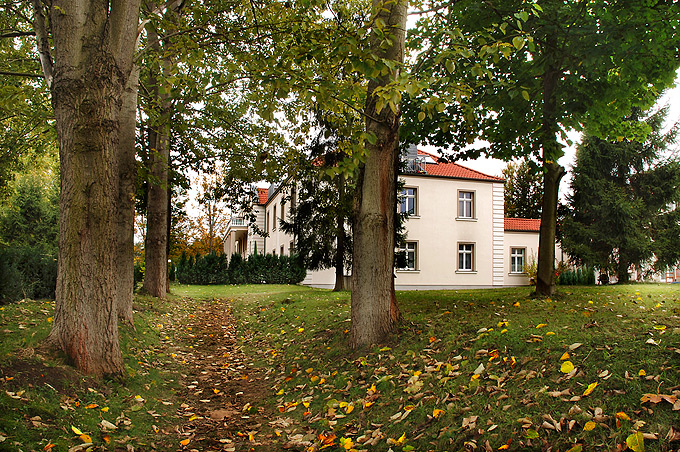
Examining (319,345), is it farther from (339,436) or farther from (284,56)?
(284,56)

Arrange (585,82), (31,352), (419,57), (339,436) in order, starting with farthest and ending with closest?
1. (585,82)
2. (419,57)
3. (31,352)
4. (339,436)

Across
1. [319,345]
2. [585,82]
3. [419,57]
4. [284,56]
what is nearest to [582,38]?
[585,82]

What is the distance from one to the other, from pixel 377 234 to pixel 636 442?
4.09m

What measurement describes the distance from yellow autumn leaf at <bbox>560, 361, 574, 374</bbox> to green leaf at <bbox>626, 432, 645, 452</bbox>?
1231 millimetres

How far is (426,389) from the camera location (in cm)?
485

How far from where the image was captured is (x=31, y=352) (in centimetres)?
499

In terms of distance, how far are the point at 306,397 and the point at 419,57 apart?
186 inches

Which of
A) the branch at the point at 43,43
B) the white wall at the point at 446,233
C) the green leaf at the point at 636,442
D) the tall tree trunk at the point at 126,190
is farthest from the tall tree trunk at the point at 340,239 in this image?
the green leaf at the point at 636,442

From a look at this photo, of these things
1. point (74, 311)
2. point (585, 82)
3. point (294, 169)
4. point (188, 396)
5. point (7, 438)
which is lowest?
point (188, 396)

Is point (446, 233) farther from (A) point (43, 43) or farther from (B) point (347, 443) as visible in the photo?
(B) point (347, 443)

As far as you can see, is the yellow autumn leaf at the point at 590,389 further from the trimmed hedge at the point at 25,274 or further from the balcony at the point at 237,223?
the balcony at the point at 237,223

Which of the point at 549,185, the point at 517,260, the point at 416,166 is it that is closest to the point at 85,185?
the point at 549,185

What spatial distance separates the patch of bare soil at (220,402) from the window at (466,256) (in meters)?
21.9

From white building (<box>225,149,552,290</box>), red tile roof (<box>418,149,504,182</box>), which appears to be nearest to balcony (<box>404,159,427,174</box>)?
white building (<box>225,149,552,290</box>)
